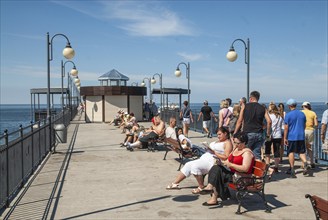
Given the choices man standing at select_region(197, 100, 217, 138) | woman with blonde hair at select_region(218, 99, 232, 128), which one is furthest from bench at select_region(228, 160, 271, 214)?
man standing at select_region(197, 100, 217, 138)

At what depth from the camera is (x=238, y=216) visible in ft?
18.1

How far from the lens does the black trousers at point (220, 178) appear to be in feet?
19.6

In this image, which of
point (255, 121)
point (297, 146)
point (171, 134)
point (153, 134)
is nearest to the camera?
point (255, 121)

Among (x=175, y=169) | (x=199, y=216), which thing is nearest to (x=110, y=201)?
(x=199, y=216)

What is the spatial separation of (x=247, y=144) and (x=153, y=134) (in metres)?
4.70

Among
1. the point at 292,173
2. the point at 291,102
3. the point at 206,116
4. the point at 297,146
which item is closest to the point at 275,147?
the point at 297,146

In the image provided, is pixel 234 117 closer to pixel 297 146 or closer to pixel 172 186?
pixel 297 146

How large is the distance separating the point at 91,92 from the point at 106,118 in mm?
2433

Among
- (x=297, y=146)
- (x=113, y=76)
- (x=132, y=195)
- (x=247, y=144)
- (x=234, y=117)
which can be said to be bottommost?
(x=132, y=195)

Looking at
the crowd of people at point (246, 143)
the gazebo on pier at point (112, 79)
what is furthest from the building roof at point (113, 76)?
the crowd of people at point (246, 143)

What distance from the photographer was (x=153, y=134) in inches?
472

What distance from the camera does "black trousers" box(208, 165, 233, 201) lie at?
5984 mm

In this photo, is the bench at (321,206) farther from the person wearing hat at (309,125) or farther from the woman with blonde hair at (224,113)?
→ the woman with blonde hair at (224,113)

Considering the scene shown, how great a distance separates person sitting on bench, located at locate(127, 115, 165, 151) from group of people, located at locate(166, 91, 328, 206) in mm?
1928
